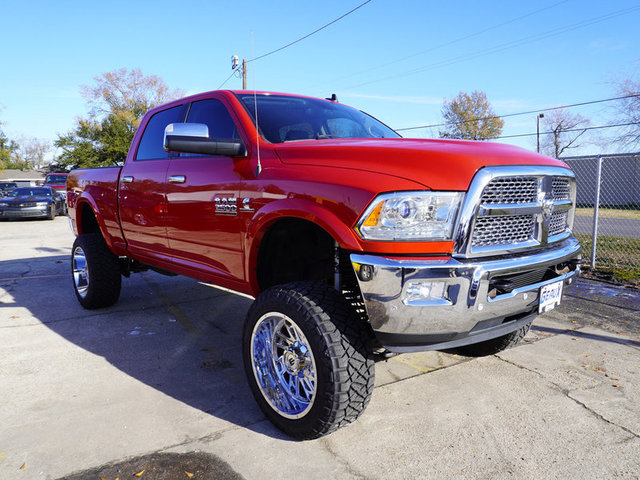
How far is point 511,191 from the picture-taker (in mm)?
2406

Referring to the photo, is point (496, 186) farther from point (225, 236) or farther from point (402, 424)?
point (225, 236)

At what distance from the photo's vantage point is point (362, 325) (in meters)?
2.43

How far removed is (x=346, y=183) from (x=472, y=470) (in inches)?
60.1

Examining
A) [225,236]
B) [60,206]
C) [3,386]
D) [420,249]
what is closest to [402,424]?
[420,249]

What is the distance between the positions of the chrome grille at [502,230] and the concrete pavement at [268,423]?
108 centimetres

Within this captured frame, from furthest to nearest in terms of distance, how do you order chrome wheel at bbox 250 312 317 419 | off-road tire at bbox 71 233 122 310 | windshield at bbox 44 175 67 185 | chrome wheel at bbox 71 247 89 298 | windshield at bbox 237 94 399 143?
windshield at bbox 44 175 67 185
chrome wheel at bbox 71 247 89 298
off-road tire at bbox 71 233 122 310
windshield at bbox 237 94 399 143
chrome wheel at bbox 250 312 317 419

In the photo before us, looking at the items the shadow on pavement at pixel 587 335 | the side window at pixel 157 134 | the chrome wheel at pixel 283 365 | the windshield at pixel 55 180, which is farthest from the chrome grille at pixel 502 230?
the windshield at pixel 55 180

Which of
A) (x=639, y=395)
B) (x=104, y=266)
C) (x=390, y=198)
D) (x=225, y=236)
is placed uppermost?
(x=390, y=198)

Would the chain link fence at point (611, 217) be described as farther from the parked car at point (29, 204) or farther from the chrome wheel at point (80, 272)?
the parked car at point (29, 204)

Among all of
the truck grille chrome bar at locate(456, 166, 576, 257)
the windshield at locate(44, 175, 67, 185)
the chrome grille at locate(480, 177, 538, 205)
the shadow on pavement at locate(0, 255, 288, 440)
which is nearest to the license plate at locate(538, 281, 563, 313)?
the truck grille chrome bar at locate(456, 166, 576, 257)

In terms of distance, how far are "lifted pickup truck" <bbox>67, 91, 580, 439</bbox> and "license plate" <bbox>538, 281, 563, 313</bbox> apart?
13mm

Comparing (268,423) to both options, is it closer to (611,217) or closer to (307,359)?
(307,359)

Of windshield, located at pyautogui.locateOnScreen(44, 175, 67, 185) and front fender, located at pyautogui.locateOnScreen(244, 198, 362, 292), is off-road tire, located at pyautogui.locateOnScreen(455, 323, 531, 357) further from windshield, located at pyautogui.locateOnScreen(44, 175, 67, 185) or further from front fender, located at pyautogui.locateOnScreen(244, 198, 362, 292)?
windshield, located at pyautogui.locateOnScreen(44, 175, 67, 185)

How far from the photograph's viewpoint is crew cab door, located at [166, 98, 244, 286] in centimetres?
306
